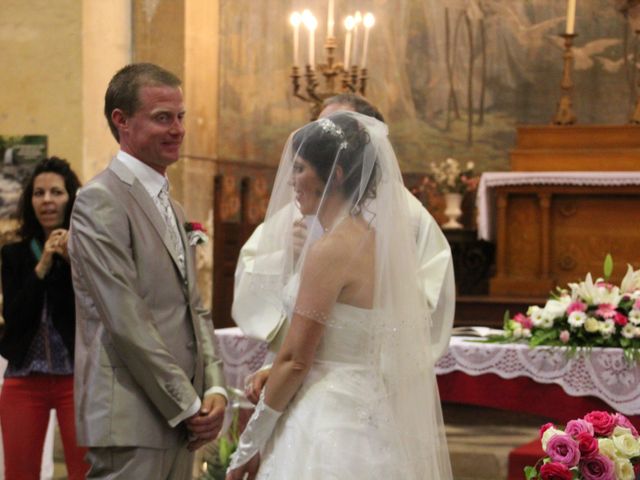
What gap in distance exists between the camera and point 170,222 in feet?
11.4

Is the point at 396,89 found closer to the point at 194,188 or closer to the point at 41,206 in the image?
the point at 194,188

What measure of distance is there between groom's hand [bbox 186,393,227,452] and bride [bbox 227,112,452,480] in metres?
0.10

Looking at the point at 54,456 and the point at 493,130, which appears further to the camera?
the point at 493,130

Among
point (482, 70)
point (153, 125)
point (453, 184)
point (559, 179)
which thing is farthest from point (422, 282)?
point (482, 70)

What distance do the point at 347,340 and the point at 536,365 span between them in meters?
2.76

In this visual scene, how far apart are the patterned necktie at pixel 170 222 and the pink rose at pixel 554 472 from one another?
3.72ft

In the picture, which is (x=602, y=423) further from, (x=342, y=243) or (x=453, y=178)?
Answer: (x=453, y=178)

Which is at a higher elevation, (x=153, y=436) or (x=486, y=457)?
(x=153, y=436)

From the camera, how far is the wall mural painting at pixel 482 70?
39.3ft

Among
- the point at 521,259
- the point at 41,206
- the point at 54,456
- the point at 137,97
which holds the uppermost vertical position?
the point at 137,97

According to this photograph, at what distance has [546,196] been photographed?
9.33m

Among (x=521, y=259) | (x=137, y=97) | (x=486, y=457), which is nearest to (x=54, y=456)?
(x=486, y=457)

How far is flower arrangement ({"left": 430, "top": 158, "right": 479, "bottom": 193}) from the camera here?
437 inches

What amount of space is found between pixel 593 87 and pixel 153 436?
9.51 metres
